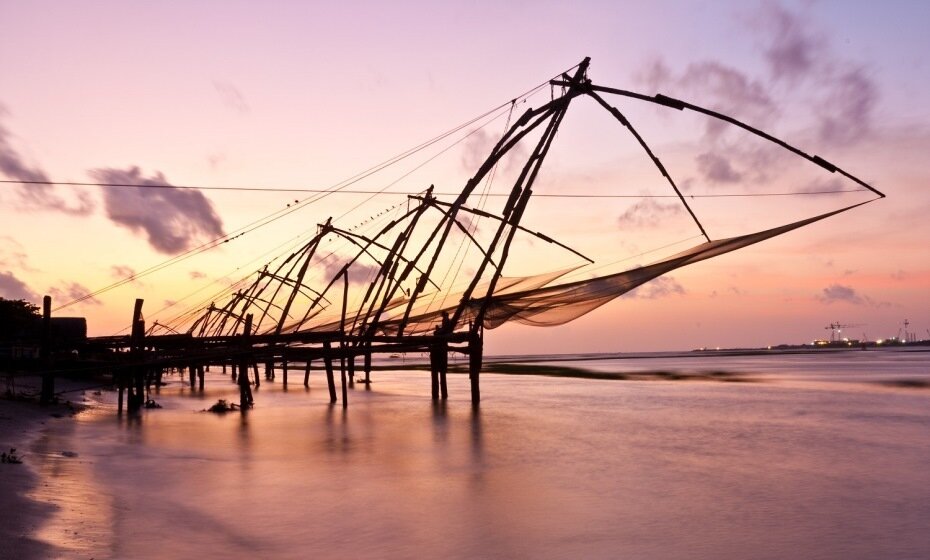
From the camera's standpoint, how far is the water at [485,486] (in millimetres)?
5902

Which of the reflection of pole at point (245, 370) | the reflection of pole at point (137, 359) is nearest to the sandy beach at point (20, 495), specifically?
the reflection of pole at point (137, 359)

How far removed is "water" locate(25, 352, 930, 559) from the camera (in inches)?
→ 232

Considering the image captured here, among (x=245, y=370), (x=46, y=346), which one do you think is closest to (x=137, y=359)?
(x=46, y=346)

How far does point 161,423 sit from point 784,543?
11632 millimetres

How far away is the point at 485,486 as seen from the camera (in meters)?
8.52

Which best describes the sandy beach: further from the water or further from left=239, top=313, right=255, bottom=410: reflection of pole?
left=239, top=313, right=255, bottom=410: reflection of pole

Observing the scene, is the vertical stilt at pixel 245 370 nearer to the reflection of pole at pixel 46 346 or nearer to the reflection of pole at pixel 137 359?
the reflection of pole at pixel 137 359

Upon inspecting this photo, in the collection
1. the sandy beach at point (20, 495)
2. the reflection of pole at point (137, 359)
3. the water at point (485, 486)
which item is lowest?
the water at point (485, 486)

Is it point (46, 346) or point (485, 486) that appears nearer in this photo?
point (485, 486)

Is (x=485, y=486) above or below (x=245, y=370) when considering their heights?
below

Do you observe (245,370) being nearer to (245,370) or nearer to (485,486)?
(245,370)

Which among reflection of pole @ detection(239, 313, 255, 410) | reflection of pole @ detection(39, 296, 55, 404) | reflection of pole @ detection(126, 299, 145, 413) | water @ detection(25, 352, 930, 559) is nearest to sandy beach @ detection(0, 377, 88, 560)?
water @ detection(25, 352, 930, 559)

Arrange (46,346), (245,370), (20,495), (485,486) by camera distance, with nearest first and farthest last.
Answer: (20,495), (485,486), (46,346), (245,370)

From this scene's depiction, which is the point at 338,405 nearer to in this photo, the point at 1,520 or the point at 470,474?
the point at 470,474
